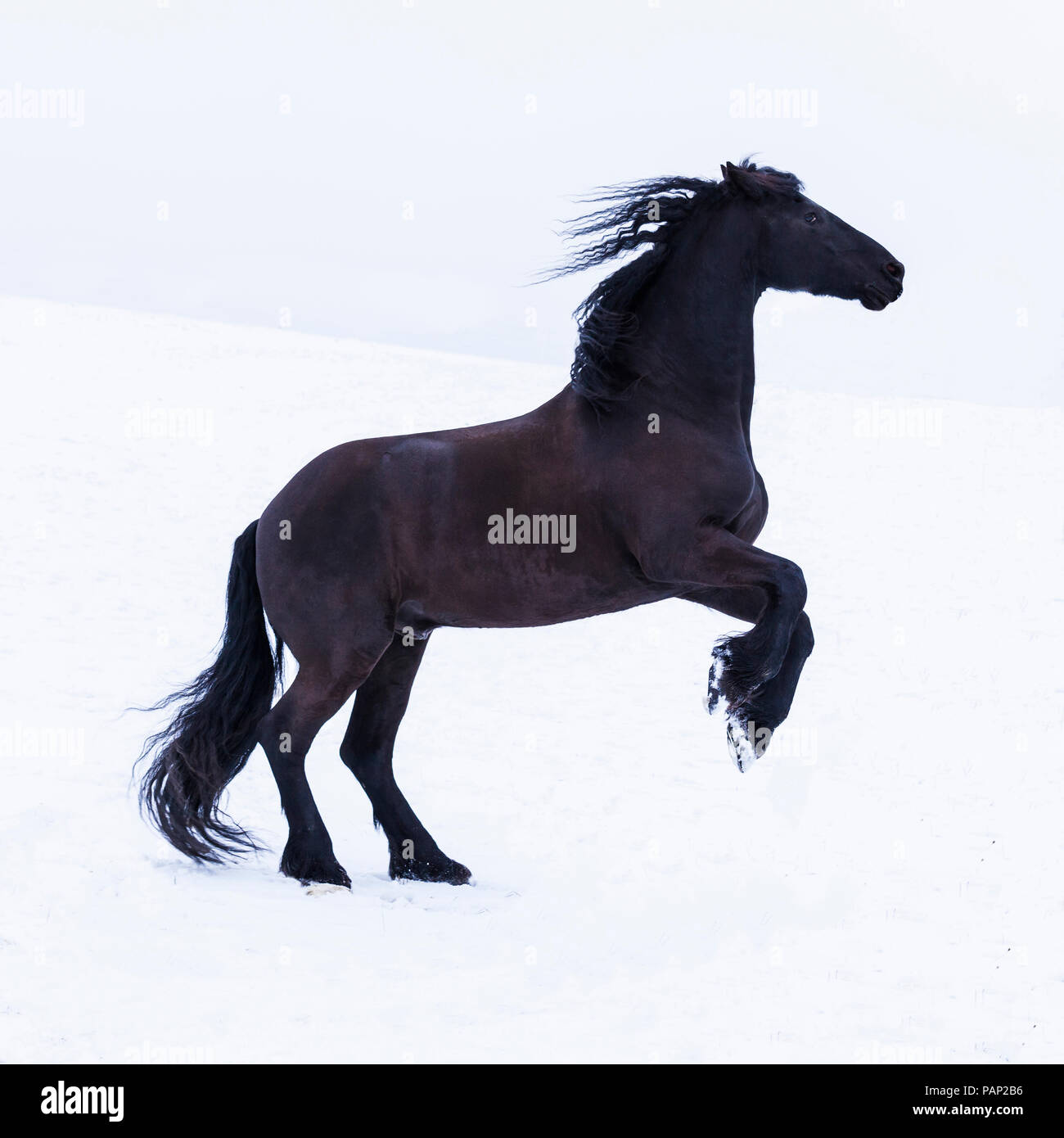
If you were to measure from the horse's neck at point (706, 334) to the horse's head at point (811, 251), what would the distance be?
112 millimetres

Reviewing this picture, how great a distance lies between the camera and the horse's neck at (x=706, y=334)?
6.12 m

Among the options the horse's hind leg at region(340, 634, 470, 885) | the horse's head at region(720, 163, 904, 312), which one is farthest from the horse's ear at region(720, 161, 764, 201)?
the horse's hind leg at region(340, 634, 470, 885)

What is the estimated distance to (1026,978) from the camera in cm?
513

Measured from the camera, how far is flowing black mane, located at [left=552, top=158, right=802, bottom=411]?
617cm

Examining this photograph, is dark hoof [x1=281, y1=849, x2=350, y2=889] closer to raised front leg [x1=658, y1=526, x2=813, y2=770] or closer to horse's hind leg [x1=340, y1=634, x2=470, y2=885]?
horse's hind leg [x1=340, y1=634, x2=470, y2=885]

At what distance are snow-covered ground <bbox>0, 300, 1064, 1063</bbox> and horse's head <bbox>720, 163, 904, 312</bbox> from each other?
233cm

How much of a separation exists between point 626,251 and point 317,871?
337cm

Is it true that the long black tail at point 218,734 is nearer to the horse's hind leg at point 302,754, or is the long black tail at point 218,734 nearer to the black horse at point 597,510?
the black horse at point 597,510

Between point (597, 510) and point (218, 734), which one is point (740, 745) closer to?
point (597, 510)

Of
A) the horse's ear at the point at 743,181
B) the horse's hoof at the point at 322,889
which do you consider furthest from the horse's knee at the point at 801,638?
the horse's hoof at the point at 322,889

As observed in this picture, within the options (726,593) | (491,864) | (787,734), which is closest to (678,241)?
(726,593)

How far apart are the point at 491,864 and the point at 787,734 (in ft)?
14.1

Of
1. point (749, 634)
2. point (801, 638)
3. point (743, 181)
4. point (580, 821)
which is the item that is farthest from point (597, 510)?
point (580, 821)
